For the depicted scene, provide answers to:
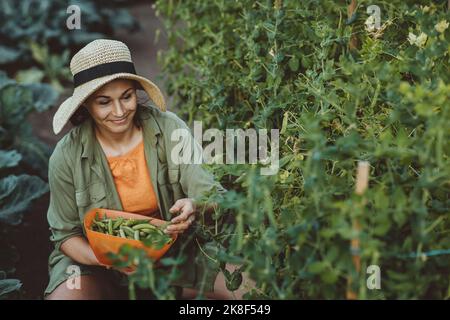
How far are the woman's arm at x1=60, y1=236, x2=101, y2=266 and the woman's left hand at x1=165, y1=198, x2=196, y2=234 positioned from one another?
38 cm

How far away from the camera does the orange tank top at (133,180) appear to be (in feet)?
9.14

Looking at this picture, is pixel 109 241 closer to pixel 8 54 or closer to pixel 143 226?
pixel 143 226

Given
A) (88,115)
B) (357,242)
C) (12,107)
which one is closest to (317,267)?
(357,242)

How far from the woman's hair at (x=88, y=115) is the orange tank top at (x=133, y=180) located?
0.32ft

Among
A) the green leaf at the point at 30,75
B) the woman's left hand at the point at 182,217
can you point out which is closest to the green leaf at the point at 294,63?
the woman's left hand at the point at 182,217

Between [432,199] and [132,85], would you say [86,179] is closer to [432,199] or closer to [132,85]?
[132,85]

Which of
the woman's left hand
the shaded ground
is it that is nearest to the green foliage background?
the woman's left hand

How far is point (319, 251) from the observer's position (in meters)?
1.88

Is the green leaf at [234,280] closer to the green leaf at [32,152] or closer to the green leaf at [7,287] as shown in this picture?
the green leaf at [7,287]

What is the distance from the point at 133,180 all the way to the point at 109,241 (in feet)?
1.37

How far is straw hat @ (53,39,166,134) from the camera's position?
2592mm
